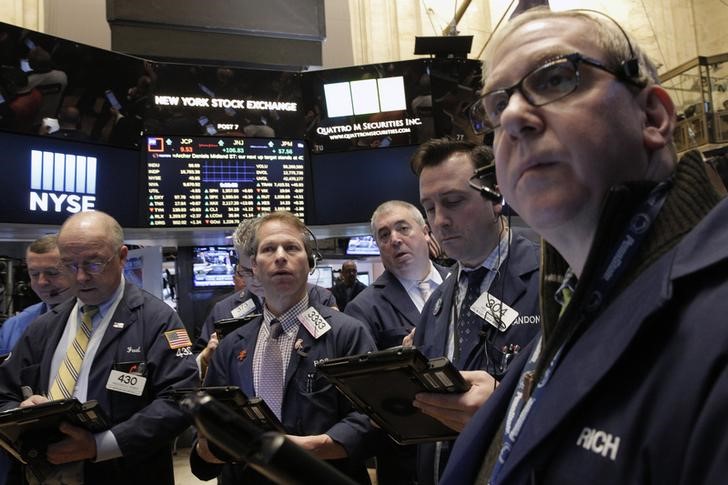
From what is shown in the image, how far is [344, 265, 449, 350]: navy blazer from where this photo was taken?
310cm

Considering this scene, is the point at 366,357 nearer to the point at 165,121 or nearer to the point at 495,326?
the point at 495,326

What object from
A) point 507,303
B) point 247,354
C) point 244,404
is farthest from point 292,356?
point 507,303

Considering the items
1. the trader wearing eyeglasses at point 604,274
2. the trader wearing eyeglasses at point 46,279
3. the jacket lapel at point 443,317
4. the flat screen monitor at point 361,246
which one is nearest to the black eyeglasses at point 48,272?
the trader wearing eyeglasses at point 46,279

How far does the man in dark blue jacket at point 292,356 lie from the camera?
224 centimetres

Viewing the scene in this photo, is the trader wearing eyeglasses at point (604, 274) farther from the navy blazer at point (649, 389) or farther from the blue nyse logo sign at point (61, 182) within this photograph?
the blue nyse logo sign at point (61, 182)

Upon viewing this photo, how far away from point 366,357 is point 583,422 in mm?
901

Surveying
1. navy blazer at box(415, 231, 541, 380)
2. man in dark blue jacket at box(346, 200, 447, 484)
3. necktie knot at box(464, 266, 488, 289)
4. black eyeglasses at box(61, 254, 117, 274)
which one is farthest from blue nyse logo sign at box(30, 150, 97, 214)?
necktie knot at box(464, 266, 488, 289)

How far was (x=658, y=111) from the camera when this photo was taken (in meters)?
1.03

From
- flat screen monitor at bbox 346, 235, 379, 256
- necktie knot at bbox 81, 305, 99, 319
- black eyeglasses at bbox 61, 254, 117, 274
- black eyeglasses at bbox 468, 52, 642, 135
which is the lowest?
necktie knot at bbox 81, 305, 99, 319

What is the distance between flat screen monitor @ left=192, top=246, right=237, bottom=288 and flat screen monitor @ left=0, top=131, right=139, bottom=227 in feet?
3.29

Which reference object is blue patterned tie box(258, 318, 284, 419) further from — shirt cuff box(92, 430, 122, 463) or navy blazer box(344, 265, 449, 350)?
navy blazer box(344, 265, 449, 350)

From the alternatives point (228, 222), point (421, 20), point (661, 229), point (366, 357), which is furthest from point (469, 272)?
point (421, 20)

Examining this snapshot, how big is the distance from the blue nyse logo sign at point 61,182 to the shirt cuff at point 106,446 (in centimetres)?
347

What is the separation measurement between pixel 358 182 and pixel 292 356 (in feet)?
13.5
